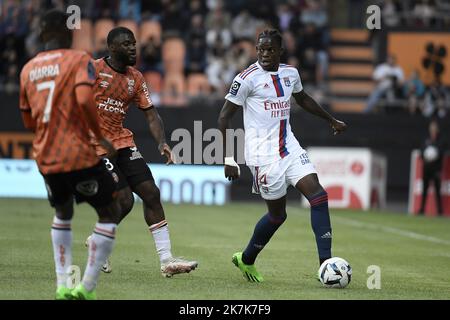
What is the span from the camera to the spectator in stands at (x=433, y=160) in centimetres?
2505

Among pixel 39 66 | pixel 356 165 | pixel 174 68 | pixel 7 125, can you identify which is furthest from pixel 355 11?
pixel 39 66

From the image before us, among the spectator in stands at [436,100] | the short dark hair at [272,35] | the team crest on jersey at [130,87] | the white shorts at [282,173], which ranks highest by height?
the short dark hair at [272,35]

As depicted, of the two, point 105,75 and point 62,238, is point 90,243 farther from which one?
point 105,75

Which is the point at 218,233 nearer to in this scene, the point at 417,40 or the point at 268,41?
the point at 268,41

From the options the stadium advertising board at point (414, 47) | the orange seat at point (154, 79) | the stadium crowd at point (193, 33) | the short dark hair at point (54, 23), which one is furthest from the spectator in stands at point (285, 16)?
the short dark hair at point (54, 23)

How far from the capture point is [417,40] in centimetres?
3111

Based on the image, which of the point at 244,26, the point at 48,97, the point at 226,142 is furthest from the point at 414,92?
the point at 48,97

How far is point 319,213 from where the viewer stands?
11.0 meters

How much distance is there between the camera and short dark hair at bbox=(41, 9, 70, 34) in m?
8.52

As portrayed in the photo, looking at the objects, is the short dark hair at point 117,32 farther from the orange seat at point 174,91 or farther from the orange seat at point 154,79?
the orange seat at point 154,79

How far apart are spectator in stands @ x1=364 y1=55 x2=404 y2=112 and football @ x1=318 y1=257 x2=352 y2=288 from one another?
18.4m

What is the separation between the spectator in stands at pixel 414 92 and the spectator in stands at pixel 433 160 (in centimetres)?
303

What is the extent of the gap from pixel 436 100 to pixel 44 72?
2158 cm

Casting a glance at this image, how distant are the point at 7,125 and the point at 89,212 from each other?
22.5ft
